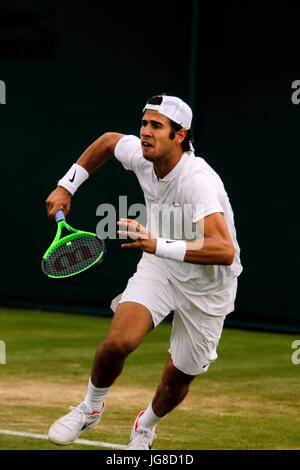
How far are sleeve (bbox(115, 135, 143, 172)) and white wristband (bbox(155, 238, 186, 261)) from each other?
839mm

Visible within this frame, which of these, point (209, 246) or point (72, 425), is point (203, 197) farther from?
point (72, 425)

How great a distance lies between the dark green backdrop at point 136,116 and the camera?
430 inches

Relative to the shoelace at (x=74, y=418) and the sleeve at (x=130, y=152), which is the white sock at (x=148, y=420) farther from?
the sleeve at (x=130, y=152)

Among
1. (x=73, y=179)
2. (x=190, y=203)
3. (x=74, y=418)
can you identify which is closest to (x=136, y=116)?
(x=73, y=179)

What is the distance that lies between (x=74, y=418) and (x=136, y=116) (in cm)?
633

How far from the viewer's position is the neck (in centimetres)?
588

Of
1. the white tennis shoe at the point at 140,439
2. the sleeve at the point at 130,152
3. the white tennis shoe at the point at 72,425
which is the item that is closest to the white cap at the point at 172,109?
the sleeve at the point at 130,152

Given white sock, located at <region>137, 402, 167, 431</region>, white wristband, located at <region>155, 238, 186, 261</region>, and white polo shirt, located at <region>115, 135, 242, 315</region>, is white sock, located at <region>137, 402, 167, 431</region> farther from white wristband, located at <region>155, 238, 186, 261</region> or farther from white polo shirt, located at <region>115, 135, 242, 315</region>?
white wristband, located at <region>155, 238, 186, 261</region>

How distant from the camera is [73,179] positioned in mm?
6297

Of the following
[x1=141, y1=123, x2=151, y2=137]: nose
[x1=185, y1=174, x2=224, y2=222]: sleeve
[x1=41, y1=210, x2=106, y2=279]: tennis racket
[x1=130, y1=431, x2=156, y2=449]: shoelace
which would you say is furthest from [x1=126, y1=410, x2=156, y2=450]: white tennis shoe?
[x1=141, y1=123, x2=151, y2=137]: nose

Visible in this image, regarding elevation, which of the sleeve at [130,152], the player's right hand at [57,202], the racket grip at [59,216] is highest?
the sleeve at [130,152]

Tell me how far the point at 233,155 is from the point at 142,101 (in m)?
1.29

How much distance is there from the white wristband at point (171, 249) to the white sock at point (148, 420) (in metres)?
1.22
